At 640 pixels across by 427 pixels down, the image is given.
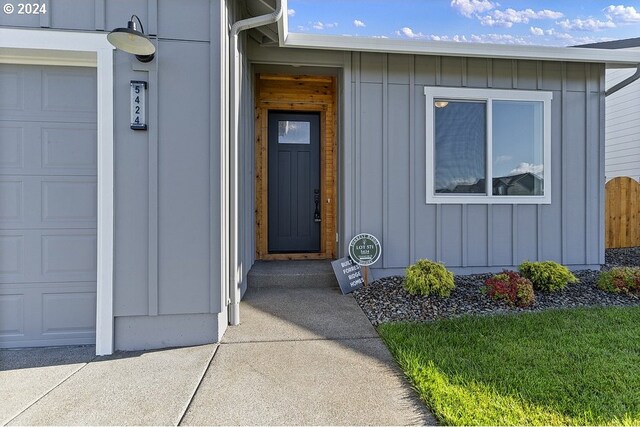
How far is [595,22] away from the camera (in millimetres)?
7055

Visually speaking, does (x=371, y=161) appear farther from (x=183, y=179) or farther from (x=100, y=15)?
(x=100, y=15)

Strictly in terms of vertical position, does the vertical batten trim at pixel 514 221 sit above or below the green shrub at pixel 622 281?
above

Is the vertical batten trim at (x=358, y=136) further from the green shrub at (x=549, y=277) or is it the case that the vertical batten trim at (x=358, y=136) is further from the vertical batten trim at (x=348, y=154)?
the green shrub at (x=549, y=277)

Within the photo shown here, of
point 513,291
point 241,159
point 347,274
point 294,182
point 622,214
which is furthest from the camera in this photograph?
point 622,214

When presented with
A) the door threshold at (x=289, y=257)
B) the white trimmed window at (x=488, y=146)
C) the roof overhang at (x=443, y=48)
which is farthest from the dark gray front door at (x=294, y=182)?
the white trimmed window at (x=488, y=146)

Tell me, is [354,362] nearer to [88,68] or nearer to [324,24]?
[88,68]

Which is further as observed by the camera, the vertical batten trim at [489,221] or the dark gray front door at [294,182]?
the dark gray front door at [294,182]

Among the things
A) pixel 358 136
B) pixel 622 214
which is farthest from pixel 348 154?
pixel 622 214

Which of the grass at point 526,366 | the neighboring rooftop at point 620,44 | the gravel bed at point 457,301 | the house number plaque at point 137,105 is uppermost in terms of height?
the neighboring rooftop at point 620,44

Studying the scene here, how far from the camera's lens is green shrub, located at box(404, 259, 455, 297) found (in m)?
3.33

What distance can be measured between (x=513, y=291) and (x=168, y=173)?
3336 mm

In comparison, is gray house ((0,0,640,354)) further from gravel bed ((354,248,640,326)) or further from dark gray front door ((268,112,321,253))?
gravel bed ((354,248,640,326))

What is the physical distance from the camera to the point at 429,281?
334 cm

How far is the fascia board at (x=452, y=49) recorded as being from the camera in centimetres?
377
